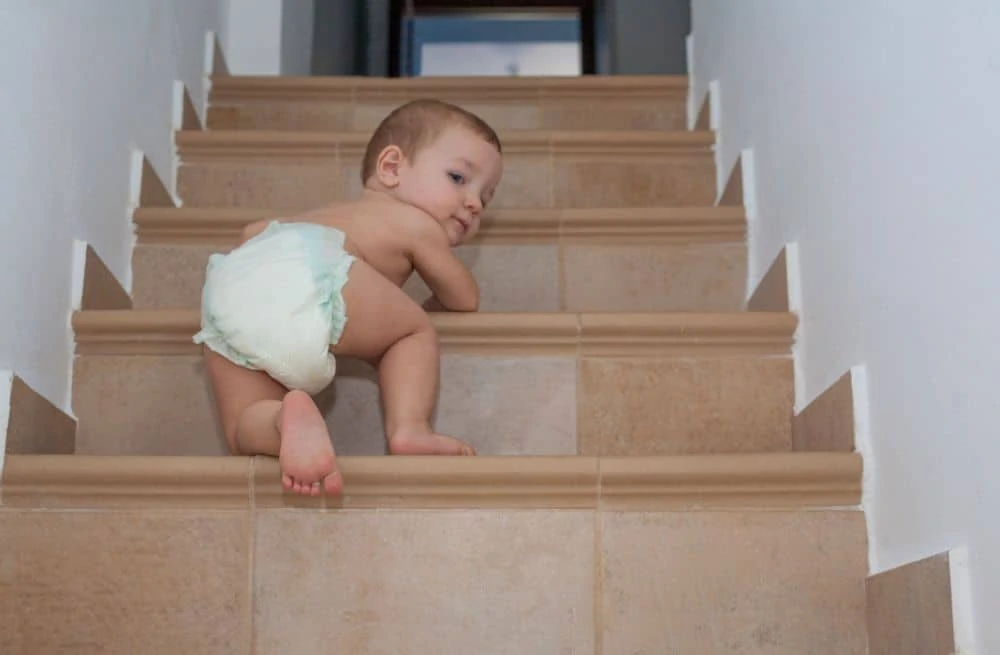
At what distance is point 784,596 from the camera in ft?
4.25

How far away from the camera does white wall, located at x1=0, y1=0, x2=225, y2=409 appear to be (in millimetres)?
1434

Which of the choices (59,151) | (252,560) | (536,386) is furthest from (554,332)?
(59,151)

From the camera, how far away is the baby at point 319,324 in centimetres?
138

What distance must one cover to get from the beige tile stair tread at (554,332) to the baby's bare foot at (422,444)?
244 mm

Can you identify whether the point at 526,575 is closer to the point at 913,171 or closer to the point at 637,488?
the point at 637,488

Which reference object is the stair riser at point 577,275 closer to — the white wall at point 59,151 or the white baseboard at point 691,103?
the white wall at point 59,151

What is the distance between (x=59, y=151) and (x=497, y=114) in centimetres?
124

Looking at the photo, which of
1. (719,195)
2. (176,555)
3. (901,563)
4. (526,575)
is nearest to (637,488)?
(526,575)

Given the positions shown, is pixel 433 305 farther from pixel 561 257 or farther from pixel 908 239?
pixel 908 239

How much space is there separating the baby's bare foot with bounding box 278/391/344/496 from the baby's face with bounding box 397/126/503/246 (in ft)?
1.76

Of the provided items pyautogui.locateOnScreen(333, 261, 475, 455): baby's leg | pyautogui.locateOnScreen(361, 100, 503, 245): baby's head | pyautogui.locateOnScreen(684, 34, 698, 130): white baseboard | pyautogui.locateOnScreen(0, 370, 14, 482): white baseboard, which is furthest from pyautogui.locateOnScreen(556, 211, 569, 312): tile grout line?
pyautogui.locateOnScreen(0, 370, 14, 482): white baseboard

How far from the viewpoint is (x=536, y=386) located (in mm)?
1662

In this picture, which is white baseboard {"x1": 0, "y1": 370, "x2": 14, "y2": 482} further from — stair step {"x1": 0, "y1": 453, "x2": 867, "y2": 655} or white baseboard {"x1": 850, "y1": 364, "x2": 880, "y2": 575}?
white baseboard {"x1": 850, "y1": 364, "x2": 880, "y2": 575}

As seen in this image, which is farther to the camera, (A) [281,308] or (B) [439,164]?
(B) [439,164]
